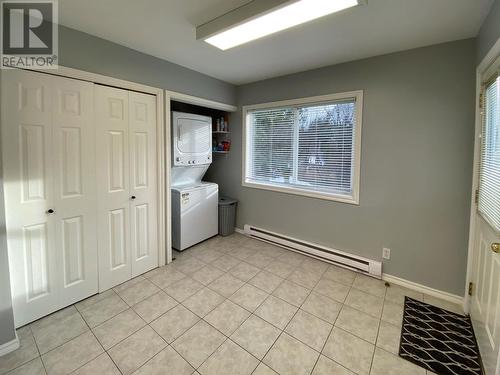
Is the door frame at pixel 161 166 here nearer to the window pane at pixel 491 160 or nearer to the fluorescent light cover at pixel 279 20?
the fluorescent light cover at pixel 279 20

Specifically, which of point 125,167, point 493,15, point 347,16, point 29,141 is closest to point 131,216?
point 125,167

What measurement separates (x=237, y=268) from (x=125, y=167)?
1.63 m

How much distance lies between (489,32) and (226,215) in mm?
3228

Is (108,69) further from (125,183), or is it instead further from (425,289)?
(425,289)

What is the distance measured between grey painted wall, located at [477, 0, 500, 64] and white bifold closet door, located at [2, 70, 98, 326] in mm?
2977

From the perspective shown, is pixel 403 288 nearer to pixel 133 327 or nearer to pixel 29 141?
pixel 133 327

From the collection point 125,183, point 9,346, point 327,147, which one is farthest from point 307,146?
point 9,346

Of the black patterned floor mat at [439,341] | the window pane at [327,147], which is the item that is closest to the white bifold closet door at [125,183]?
the window pane at [327,147]

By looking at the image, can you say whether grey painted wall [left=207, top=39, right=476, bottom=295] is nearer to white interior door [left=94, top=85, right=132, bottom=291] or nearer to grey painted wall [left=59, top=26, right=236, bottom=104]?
grey painted wall [left=59, top=26, right=236, bottom=104]

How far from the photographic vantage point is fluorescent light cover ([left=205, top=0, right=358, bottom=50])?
1390 millimetres

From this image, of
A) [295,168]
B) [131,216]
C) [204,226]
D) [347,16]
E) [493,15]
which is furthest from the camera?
[204,226]

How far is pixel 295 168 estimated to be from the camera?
3.13 metres

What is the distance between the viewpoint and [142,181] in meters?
2.46

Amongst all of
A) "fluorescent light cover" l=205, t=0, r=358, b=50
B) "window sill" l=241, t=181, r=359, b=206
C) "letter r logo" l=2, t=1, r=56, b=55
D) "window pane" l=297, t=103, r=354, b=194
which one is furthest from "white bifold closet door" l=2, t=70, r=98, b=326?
"window pane" l=297, t=103, r=354, b=194
